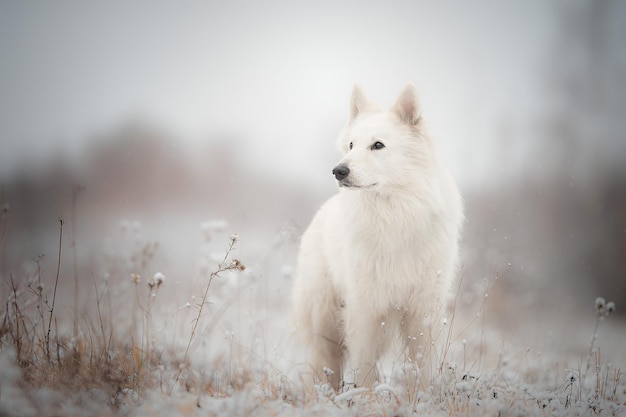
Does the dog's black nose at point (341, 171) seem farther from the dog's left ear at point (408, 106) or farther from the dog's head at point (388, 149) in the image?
the dog's left ear at point (408, 106)

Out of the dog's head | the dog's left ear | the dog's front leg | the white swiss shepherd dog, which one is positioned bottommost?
the dog's front leg

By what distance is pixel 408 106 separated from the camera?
329 centimetres

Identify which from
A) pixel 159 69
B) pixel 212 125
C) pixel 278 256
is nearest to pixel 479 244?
Answer: pixel 278 256

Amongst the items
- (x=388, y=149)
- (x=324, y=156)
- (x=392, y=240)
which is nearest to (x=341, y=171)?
(x=388, y=149)

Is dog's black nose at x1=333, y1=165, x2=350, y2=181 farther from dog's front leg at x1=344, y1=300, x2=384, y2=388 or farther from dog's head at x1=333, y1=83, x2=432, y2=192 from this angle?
dog's front leg at x1=344, y1=300, x2=384, y2=388

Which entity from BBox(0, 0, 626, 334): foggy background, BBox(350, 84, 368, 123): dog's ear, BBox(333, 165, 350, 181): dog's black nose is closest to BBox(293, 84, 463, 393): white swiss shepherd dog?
BBox(333, 165, 350, 181): dog's black nose

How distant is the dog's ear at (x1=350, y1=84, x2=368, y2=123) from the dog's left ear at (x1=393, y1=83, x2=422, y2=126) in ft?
1.24

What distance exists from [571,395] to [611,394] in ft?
1.24

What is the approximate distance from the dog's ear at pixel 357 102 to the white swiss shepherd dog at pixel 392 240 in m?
0.19

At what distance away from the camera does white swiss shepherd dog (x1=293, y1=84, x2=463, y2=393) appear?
9.84 ft

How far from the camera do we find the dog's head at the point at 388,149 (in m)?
2.97

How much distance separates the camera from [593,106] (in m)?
7.61

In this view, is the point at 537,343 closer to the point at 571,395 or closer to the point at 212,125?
the point at 571,395

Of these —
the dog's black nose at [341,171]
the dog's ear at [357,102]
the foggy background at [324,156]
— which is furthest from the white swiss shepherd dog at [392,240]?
the foggy background at [324,156]
